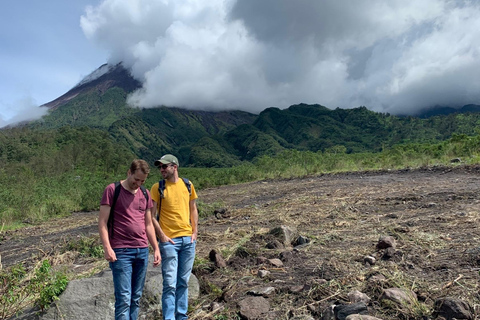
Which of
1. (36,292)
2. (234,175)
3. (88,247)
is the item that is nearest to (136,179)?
(36,292)

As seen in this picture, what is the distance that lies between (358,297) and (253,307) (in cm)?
98

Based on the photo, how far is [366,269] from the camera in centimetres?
377

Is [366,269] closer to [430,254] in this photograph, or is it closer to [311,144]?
[430,254]

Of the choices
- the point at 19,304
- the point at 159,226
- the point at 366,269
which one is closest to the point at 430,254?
the point at 366,269

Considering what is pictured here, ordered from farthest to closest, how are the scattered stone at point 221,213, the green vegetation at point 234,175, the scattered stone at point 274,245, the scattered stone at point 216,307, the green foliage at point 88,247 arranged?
the green vegetation at point 234,175 < the scattered stone at point 221,213 < the green foliage at point 88,247 < the scattered stone at point 274,245 < the scattered stone at point 216,307

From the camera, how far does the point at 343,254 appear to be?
4.38 metres

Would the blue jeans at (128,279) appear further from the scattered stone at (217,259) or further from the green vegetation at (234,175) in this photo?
the green vegetation at (234,175)

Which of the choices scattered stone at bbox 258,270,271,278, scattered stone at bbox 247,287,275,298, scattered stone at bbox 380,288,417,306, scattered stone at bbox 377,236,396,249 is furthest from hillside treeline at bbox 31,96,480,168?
scattered stone at bbox 247,287,275,298

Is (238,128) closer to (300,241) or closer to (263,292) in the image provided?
(300,241)

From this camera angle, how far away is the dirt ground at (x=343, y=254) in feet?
10.7

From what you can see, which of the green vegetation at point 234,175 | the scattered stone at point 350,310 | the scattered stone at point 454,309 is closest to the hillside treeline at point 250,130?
the green vegetation at point 234,175

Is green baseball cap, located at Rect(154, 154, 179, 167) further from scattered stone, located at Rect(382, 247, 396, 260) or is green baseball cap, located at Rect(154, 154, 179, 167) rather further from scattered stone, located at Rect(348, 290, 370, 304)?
scattered stone, located at Rect(382, 247, 396, 260)

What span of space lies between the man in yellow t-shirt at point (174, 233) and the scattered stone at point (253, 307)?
2.01 feet

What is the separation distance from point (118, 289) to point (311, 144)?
379 ft
